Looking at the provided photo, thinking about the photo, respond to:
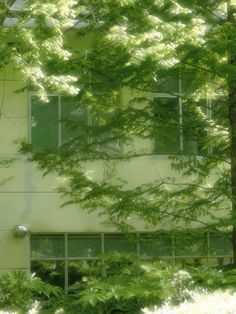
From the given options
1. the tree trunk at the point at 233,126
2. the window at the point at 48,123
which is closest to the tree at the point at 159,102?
the tree trunk at the point at 233,126

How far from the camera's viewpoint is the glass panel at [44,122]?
58.5 feet

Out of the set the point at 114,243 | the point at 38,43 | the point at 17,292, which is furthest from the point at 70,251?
the point at 17,292

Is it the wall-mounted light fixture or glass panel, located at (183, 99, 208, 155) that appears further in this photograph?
the wall-mounted light fixture

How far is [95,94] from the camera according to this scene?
11953mm

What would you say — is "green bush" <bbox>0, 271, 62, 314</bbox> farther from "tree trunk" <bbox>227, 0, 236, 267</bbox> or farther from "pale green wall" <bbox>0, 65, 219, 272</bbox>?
"pale green wall" <bbox>0, 65, 219, 272</bbox>

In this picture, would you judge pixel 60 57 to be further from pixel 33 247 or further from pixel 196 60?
pixel 33 247

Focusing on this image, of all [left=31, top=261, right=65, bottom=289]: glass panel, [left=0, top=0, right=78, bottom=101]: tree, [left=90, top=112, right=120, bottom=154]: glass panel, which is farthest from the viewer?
[left=31, top=261, right=65, bottom=289]: glass panel

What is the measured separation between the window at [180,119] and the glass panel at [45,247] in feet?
18.9

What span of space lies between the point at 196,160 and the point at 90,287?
4.91 metres

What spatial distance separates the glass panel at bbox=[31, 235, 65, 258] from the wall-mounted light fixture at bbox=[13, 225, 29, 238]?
310 mm

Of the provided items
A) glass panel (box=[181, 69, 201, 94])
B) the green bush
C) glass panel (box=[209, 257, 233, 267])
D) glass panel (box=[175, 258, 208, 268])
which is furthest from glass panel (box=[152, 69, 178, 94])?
glass panel (box=[209, 257, 233, 267])

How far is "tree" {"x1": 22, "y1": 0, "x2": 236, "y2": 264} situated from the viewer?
10.3 m

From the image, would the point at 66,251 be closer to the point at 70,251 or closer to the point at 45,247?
the point at 70,251

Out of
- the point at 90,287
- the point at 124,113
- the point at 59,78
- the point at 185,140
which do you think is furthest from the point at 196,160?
the point at 90,287
